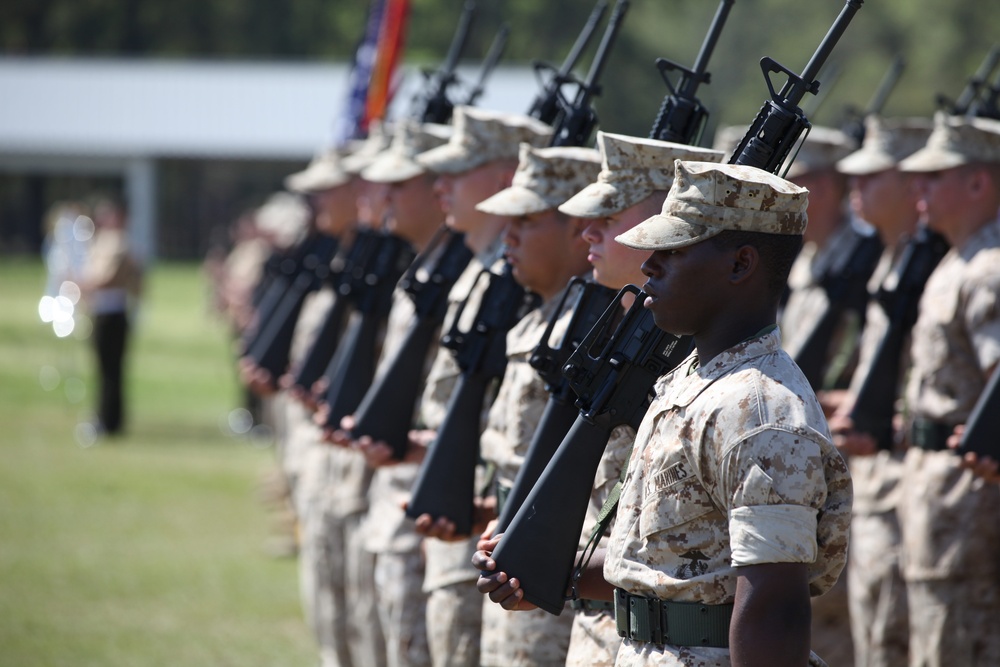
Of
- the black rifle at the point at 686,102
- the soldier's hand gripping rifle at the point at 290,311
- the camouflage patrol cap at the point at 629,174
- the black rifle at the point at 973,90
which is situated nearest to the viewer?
the camouflage patrol cap at the point at 629,174

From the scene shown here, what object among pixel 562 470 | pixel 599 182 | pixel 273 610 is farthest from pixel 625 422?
pixel 273 610

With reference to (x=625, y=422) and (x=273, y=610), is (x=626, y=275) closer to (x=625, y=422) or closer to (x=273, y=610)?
(x=625, y=422)

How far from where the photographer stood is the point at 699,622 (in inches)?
111

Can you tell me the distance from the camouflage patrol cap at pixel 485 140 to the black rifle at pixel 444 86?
1.85 m

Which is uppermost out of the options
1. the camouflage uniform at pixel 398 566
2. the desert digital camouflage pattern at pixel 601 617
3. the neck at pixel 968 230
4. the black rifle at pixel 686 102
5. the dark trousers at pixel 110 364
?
the black rifle at pixel 686 102

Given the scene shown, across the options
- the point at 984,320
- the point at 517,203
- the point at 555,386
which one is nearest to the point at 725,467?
the point at 555,386

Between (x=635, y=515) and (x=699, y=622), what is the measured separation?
25 cm

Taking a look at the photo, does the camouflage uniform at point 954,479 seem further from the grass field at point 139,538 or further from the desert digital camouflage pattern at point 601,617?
the grass field at point 139,538

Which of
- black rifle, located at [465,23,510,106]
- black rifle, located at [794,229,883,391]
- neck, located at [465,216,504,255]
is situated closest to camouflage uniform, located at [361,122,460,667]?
neck, located at [465,216,504,255]

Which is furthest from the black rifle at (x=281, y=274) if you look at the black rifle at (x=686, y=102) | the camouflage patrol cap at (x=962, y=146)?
the black rifle at (x=686, y=102)

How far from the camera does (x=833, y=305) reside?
6.06 metres

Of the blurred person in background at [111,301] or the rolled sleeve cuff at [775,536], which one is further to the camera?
the blurred person in background at [111,301]

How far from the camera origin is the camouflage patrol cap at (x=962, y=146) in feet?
17.3

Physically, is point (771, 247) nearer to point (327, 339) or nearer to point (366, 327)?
point (366, 327)
